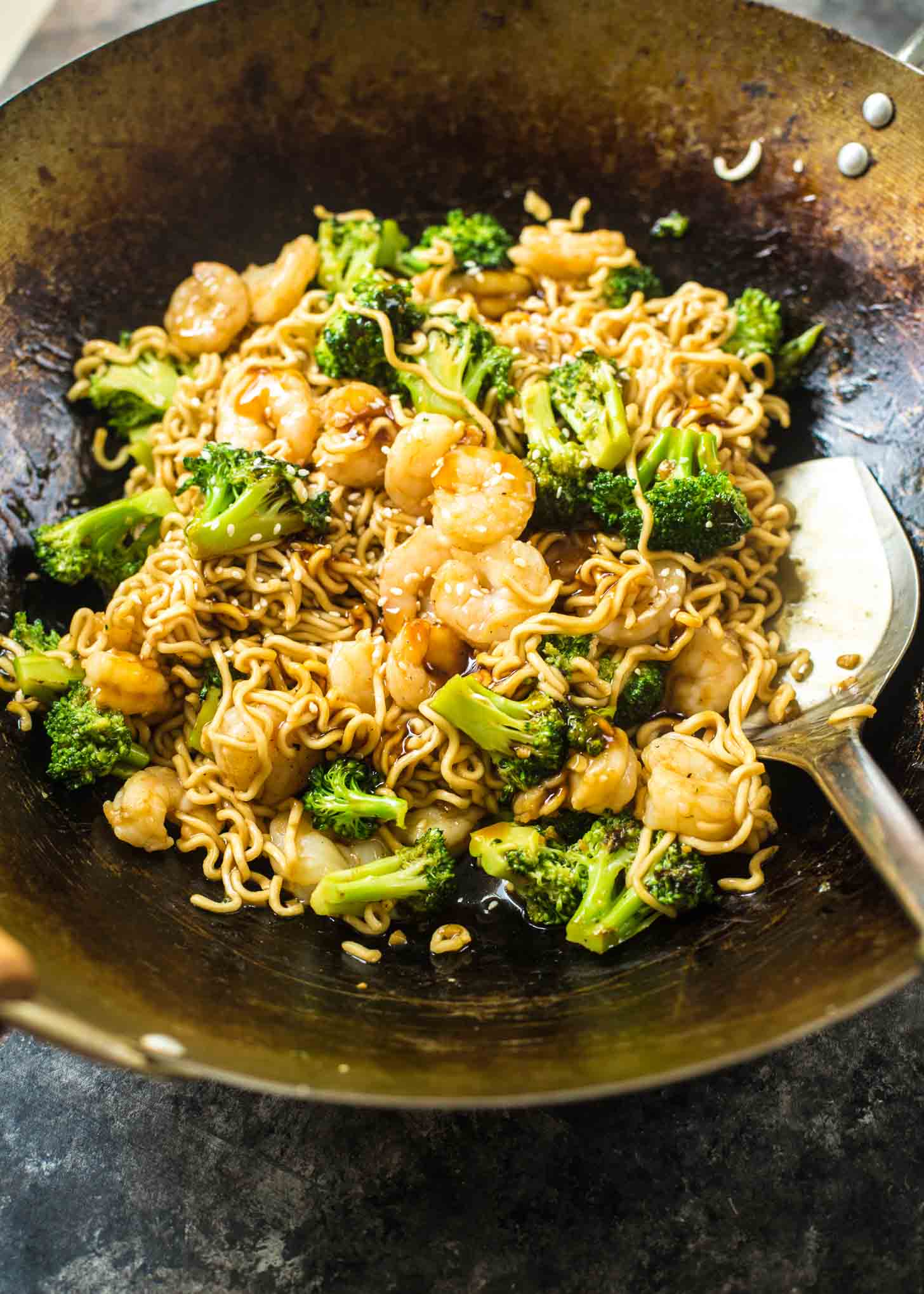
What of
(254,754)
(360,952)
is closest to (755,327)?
(254,754)

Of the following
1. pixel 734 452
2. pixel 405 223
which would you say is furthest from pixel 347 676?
pixel 405 223

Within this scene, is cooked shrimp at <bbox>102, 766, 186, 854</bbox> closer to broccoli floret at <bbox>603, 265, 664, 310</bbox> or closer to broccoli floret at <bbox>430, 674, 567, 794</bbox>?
broccoli floret at <bbox>430, 674, 567, 794</bbox>

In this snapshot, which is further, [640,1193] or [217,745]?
[217,745]

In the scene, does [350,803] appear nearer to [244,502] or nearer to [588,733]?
[588,733]

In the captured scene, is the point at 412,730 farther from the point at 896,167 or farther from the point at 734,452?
the point at 896,167

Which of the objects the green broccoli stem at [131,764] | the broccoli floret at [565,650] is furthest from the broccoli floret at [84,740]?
the broccoli floret at [565,650]

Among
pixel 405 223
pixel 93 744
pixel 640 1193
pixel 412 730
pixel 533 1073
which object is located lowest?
pixel 640 1193

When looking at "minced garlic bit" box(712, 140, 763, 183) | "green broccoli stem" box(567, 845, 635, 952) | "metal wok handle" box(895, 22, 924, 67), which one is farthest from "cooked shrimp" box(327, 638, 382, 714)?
"metal wok handle" box(895, 22, 924, 67)
